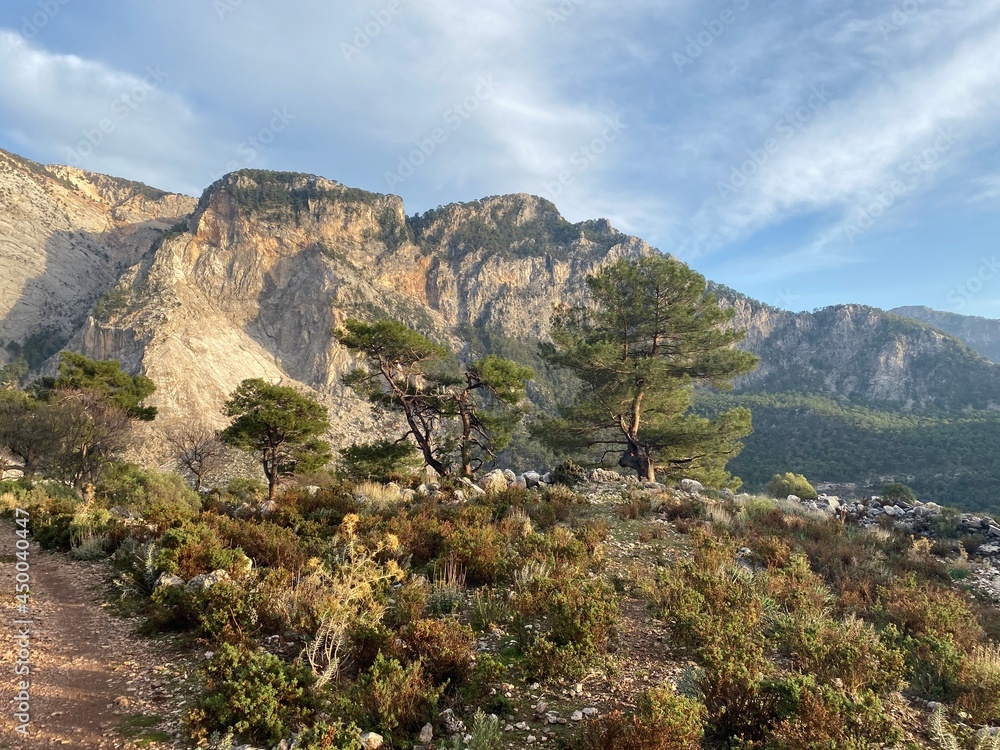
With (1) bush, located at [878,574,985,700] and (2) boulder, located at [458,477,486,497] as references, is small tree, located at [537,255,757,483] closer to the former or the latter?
(2) boulder, located at [458,477,486,497]

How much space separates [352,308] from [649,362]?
8355 cm

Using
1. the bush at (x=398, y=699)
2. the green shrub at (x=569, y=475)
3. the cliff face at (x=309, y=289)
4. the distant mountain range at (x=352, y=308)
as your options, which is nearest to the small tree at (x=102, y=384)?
the green shrub at (x=569, y=475)

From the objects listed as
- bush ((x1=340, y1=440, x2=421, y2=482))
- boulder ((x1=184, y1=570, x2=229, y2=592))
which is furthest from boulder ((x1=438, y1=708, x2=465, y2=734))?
bush ((x1=340, y1=440, x2=421, y2=482))

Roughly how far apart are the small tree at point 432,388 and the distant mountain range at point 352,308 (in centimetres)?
3999

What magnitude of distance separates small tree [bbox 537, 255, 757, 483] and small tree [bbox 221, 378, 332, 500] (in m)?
11.5

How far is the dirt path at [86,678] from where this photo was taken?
3.56 metres

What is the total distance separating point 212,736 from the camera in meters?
3.50

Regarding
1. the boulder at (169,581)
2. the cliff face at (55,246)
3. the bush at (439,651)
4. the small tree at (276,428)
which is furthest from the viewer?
the cliff face at (55,246)

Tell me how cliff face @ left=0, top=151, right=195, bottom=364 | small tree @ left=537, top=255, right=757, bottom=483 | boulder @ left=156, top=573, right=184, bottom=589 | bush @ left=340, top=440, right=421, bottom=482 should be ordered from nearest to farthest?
boulder @ left=156, top=573, right=184, bottom=589, bush @ left=340, top=440, right=421, bottom=482, small tree @ left=537, top=255, right=757, bottom=483, cliff face @ left=0, top=151, right=195, bottom=364

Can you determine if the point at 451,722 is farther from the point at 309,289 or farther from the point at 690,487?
the point at 309,289

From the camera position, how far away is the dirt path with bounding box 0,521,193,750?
3.56 metres

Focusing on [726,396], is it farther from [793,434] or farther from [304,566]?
[304,566]

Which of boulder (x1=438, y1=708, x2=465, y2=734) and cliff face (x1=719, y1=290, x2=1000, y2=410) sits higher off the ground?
cliff face (x1=719, y1=290, x2=1000, y2=410)

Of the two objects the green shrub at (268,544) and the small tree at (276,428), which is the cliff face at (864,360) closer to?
the small tree at (276,428)
